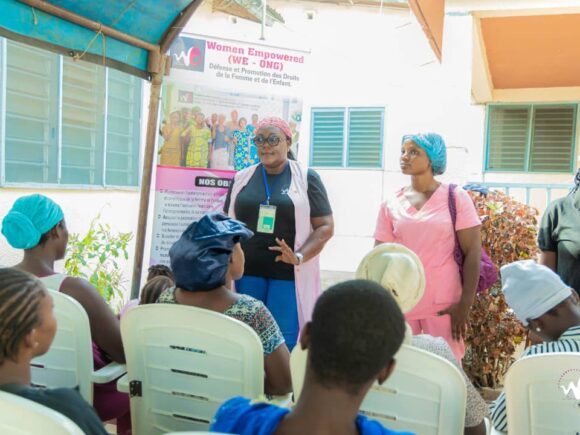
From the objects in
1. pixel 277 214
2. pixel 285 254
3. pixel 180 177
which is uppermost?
pixel 180 177

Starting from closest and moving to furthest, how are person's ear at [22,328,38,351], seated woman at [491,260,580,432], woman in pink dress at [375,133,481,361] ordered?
person's ear at [22,328,38,351] → seated woman at [491,260,580,432] → woman in pink dress at [375,133,481,361]

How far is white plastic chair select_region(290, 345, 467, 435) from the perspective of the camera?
1.57 metres

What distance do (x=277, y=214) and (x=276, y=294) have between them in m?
0.47

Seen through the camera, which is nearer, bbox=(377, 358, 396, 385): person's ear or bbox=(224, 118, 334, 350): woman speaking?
bbox=(377, 358, 396, 385): person's ear

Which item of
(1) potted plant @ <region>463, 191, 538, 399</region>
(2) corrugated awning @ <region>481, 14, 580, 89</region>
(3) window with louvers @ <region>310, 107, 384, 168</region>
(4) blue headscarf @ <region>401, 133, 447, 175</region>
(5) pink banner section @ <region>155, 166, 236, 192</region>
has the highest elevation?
(2) corrugated awning @ <region>481, 14, 580, 89</region>

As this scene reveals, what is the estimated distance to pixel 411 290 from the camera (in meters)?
1.84

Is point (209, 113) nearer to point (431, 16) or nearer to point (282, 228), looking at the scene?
point (282, 228)

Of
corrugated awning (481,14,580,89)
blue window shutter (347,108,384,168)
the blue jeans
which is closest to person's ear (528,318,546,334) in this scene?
the blue jeans

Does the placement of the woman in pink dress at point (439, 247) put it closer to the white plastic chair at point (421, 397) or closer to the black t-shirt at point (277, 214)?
the black t-shirt at point (277, 214)

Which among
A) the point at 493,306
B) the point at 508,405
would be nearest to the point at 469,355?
the point at 493,306

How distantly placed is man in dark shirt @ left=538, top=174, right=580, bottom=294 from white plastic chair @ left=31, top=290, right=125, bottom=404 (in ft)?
7.16

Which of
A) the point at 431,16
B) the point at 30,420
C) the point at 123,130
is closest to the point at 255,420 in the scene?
the point at 30,420

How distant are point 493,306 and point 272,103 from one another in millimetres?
2263
